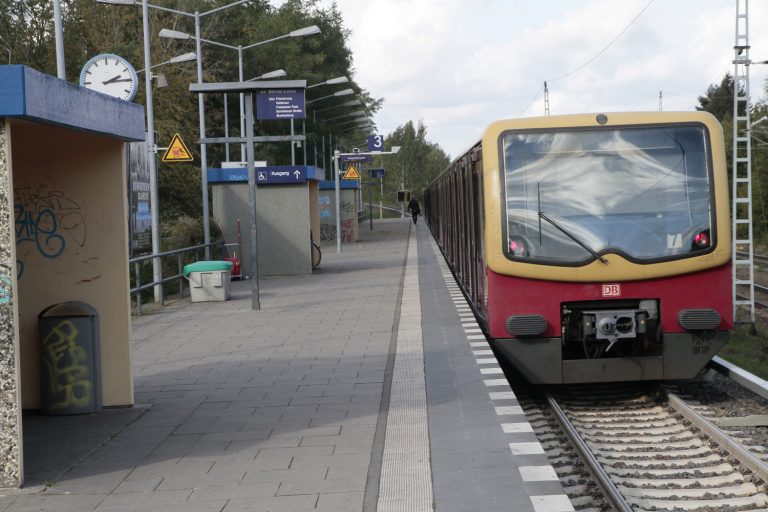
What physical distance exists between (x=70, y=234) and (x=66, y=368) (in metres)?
1.08

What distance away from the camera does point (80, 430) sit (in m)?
8.58

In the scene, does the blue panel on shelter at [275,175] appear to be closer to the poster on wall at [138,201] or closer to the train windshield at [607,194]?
the poster on wall at [138,201]

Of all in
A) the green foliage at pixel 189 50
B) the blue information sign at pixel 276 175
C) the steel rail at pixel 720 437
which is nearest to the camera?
the steel rail at pixel 720 437

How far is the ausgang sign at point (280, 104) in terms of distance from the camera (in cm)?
1952

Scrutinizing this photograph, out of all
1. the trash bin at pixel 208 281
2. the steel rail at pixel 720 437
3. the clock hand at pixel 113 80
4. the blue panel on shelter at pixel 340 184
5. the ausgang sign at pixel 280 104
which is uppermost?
the clock hand at pixel 113 80

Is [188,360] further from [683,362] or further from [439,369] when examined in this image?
[683,362]

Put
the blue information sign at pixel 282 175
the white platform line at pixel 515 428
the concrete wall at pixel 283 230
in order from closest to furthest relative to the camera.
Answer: the white platform line at pixel 515 428 → the blue information sign at pixel 282 175 → the concrete wall at pixel 283 230

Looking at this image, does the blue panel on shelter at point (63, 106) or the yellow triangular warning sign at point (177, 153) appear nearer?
the blue panel on shelter at point (63, 106)

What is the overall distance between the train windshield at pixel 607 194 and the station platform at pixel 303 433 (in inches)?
54.1

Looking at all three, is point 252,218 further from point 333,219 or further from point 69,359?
point 333,219

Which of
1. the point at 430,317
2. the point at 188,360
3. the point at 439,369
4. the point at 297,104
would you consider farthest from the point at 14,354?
the point at 297,104

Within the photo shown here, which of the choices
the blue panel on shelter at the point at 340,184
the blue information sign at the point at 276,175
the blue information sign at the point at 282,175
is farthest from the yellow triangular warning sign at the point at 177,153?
the blue panel on shelter at the point at 340,184

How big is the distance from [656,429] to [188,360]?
5.44 metres

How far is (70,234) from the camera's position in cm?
921
